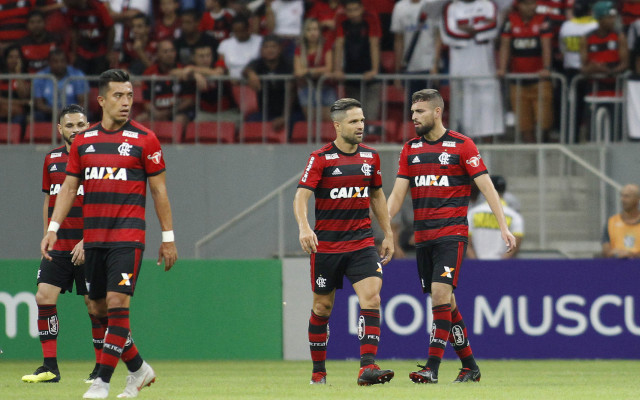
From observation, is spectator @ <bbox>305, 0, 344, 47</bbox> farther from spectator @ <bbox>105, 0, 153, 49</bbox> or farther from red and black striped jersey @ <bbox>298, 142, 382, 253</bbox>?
red and black striped jersey @ <bbox>298, 142, 382, 253</bbox>

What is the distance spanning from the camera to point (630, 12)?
57.8 ft

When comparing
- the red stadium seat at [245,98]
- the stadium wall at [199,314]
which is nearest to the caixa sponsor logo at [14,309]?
the stadium wall at [199,314]

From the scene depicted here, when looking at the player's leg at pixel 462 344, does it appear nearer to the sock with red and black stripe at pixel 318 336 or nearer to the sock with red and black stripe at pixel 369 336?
the sock with red and black stripe at pixel 369 336

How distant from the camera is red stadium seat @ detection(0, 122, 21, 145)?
59.1 ft

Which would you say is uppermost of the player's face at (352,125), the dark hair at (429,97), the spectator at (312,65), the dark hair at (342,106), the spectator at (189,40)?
the spectator at (189,40)

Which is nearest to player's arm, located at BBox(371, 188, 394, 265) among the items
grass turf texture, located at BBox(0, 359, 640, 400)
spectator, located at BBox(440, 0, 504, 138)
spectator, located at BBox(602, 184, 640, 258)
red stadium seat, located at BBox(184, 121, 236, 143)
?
grass turf texture, located at BBox(0, 359, 640, 400)

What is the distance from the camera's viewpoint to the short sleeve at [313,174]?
32.8ft

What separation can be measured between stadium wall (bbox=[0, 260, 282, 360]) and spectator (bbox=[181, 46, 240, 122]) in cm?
357

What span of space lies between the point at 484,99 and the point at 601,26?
1.94 m

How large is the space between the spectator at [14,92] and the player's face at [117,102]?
30.5 feet

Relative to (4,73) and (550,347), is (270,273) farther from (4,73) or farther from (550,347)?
(4,73)

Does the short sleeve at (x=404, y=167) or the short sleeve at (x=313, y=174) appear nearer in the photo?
the short sleeve at (x=313, y=174)

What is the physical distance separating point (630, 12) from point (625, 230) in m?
4.28

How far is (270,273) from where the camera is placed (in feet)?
49.2
